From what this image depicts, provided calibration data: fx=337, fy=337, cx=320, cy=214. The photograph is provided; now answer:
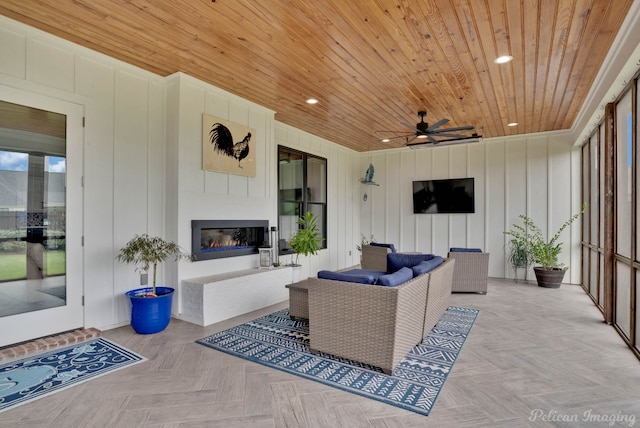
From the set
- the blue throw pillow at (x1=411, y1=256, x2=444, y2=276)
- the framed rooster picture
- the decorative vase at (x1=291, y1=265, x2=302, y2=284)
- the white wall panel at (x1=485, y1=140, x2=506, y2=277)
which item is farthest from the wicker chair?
the framed rooster picture

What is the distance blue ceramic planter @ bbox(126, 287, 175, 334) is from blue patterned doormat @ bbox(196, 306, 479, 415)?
56cm

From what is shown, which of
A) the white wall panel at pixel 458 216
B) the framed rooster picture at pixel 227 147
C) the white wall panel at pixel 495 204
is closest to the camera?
the framed rooster picture at pixel 227 147

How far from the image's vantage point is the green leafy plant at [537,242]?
20.4 feet

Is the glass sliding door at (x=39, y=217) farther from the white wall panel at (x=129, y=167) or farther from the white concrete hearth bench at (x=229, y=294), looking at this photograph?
the white concrete hearth bench at (x=229, y=294)

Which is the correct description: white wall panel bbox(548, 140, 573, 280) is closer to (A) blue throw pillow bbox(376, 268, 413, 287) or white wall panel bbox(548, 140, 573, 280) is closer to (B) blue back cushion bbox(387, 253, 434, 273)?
(B) blue back cushion bbox(387, 253, 434, 273)

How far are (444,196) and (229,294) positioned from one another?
537 centimetres

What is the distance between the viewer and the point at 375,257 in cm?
612

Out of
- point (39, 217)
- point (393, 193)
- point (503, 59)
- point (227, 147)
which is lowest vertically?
point (39, 217)

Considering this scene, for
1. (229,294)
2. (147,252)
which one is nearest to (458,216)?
(229,294)

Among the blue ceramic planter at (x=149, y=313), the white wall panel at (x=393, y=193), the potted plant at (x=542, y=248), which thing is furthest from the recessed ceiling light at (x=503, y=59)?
the white wall panel at (x=393, y=193)

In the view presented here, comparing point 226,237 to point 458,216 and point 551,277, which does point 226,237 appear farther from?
point 551,277

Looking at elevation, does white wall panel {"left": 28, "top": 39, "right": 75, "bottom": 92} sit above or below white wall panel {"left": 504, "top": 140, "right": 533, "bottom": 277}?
above

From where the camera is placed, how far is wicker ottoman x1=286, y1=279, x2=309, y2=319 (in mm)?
3982

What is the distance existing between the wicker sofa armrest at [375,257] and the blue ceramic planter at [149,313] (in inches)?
141
